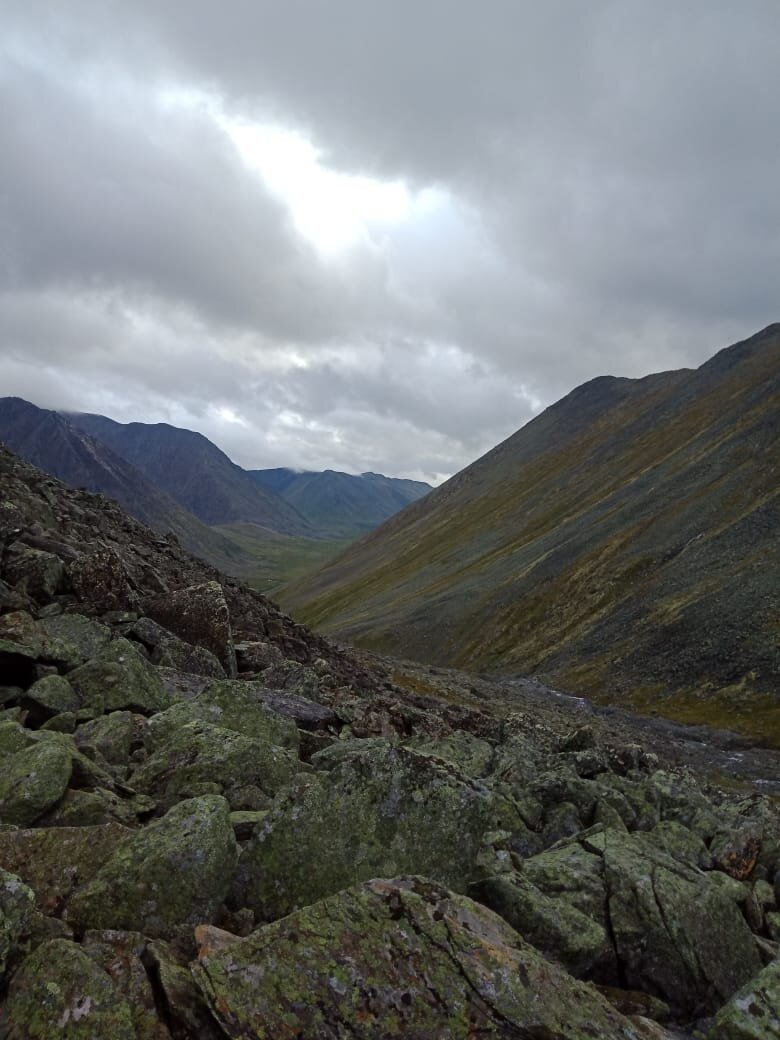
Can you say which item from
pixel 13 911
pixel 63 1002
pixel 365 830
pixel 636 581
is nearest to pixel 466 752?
pixel 365 830

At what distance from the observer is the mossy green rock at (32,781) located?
9984 millimetres

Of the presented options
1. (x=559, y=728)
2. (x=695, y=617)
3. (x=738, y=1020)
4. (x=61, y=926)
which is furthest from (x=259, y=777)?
(x=695, y=617)

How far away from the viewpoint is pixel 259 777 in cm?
1282

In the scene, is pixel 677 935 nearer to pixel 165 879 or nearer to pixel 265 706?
pixel 165 879

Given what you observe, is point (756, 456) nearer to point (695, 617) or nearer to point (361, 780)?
point (695, 617)

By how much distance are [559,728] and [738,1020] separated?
156 feet

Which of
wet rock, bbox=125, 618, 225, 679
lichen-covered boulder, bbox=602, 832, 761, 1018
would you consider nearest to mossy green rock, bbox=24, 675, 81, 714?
wet rock, bbox=125, 618, 225, 679

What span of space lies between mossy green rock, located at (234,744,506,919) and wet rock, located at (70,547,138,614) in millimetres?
16769

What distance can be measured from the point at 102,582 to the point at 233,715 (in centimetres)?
1153

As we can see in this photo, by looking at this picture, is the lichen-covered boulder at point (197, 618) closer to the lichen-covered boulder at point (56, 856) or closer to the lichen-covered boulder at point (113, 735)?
the lichen-covered boulder at point (113, 735)

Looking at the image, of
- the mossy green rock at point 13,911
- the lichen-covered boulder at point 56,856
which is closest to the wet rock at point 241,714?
the lichen-covered boulder at point 56,856

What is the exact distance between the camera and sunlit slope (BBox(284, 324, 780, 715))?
3132 inches

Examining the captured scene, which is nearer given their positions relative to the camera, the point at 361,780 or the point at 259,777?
the point at 361,780

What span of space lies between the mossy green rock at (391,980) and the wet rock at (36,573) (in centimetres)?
1915
